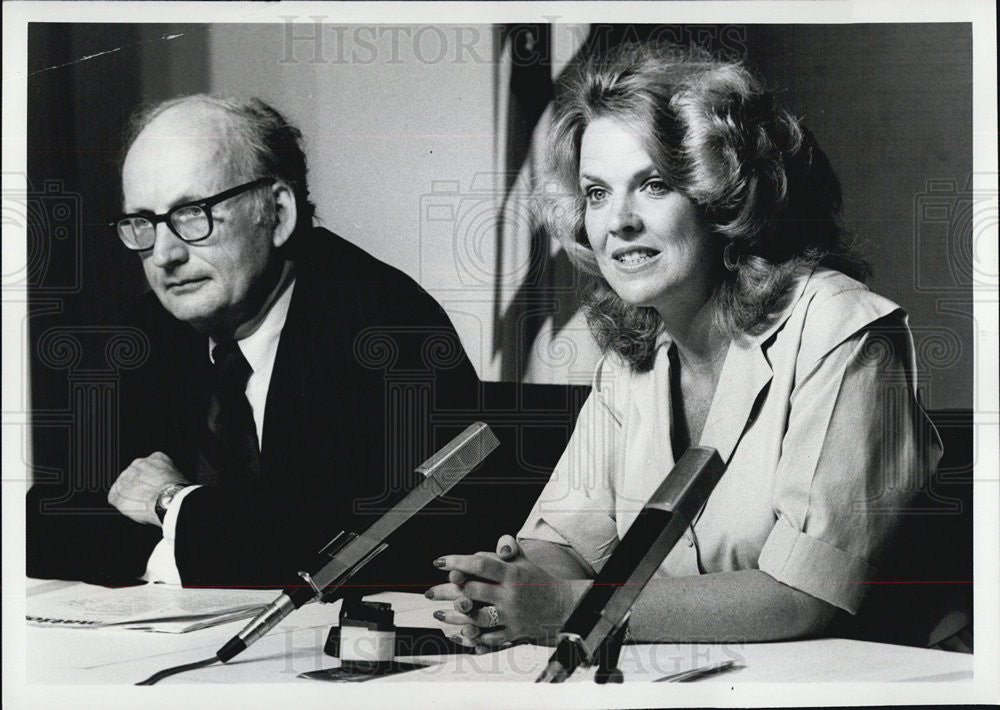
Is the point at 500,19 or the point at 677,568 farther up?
the point at 500,19

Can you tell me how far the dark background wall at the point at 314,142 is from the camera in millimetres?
1685

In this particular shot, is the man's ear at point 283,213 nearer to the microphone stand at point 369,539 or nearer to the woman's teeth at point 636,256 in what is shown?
the microphone stand at point 369,539

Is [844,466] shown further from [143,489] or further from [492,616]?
[143,489]

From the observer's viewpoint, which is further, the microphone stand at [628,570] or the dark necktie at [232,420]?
the dark necktie at [232,420]

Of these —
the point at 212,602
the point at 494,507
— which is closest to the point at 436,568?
the point at 494,507

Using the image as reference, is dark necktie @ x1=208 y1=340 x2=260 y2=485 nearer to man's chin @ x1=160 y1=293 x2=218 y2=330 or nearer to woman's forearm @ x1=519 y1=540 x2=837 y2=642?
man's chin @ x1=160 y1=293 x2=218 y2=330

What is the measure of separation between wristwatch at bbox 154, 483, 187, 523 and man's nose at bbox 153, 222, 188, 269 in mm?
366

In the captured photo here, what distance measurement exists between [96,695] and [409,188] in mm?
Result: 969

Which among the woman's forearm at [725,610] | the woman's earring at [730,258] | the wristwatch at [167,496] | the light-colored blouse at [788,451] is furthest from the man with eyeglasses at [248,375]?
the woman's earring at [730,258]

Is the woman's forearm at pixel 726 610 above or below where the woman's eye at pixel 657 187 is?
below

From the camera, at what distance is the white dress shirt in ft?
5.52

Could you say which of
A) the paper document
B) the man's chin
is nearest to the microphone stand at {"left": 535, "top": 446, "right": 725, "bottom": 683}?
the paper document

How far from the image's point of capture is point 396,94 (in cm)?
170

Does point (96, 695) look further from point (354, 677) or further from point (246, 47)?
point (246, 47)
